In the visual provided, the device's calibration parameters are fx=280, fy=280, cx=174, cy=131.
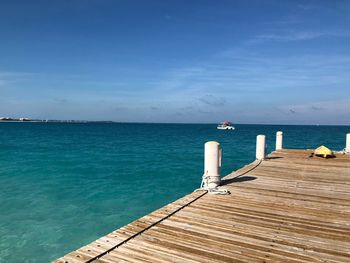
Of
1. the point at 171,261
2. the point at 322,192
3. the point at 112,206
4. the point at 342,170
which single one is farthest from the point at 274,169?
the point at 171,261

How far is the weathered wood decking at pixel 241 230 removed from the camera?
173 inches

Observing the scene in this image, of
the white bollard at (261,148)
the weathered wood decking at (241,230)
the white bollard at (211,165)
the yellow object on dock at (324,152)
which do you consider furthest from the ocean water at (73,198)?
the yellow object on dock at (324,152)

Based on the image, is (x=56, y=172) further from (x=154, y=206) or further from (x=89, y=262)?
(x=89, y=262)

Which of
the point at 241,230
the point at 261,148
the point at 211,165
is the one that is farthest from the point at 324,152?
the point at 241,230

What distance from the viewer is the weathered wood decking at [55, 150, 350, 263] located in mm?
4391

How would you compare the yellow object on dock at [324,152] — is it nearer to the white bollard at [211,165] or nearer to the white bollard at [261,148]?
the white bollard at [261,148]

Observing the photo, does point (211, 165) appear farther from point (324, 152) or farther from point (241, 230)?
point (324, 152)

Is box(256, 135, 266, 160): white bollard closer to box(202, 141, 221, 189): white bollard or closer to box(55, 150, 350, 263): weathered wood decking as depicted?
box(55, 150, 350, 263): weathered wood decking

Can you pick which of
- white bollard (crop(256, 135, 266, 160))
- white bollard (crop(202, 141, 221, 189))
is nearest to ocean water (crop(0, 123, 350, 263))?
white bollard (crop(256, 135, 266, 160))

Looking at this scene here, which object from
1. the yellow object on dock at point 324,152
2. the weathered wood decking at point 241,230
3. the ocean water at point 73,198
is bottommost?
the ocean water at point 73,198

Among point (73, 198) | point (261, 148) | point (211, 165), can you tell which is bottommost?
point (73, 198)

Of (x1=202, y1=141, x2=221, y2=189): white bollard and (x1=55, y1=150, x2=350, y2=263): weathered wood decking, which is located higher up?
(x1=202, y1=141, x2=221, y2=189): white bollard

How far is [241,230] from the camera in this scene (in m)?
5.45

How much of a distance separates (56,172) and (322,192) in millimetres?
20283
